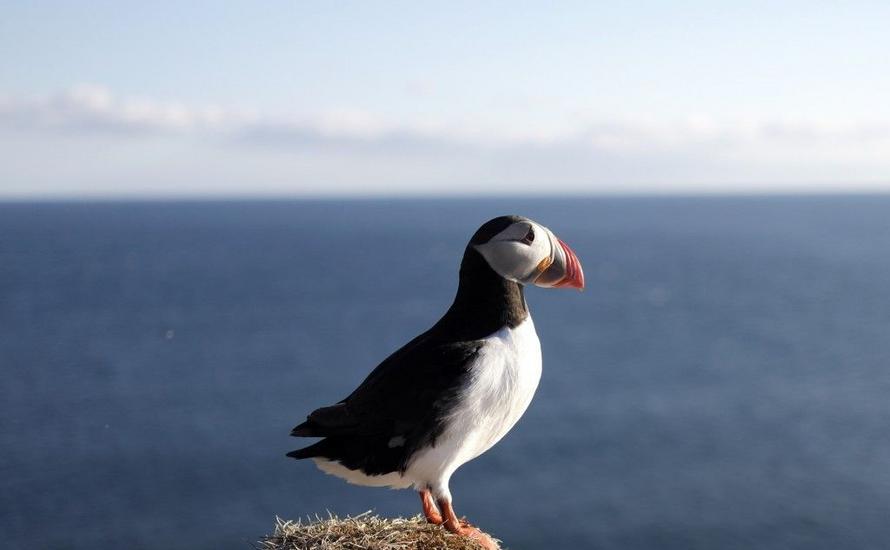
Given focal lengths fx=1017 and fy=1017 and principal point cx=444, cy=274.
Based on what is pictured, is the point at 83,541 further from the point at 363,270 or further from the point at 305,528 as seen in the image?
the point at 363,270

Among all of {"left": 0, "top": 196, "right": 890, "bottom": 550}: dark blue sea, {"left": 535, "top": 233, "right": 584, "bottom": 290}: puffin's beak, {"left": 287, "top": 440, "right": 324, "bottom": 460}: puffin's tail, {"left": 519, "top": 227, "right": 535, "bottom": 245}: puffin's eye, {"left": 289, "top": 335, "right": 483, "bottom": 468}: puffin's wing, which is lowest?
{"left": 0, "top": 196, "right": 890, "bottom": 550}: dark blue sea

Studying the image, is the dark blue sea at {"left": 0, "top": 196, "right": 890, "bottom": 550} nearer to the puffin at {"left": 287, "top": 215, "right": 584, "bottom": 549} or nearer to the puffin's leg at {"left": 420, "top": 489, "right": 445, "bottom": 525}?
the puffin's leg at {"left": 420, "top": 489, "right": 445, "bottom": 525}

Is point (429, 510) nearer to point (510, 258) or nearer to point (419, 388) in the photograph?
point (419, 388)

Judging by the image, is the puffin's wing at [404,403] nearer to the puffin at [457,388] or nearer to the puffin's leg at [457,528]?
the puffin at [457,388]

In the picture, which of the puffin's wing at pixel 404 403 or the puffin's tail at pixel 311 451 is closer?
the puffin's wing at pixel 404 403

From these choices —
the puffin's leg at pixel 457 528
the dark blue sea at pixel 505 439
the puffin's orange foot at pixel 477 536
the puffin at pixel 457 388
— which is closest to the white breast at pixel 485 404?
the puffin at pixel 457 388

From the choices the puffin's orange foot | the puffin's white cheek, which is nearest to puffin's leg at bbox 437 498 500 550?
the puffin's orange foot

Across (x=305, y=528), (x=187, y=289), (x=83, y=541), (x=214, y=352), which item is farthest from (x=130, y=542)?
(x=187, y=289)

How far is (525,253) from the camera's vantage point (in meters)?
7.79

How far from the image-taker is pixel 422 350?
7.86 metres

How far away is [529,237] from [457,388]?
1274mm

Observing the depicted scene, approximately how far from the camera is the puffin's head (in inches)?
305

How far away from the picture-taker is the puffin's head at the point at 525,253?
7758 millimetres

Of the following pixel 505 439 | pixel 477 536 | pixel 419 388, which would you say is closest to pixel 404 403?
pixel 419 388
